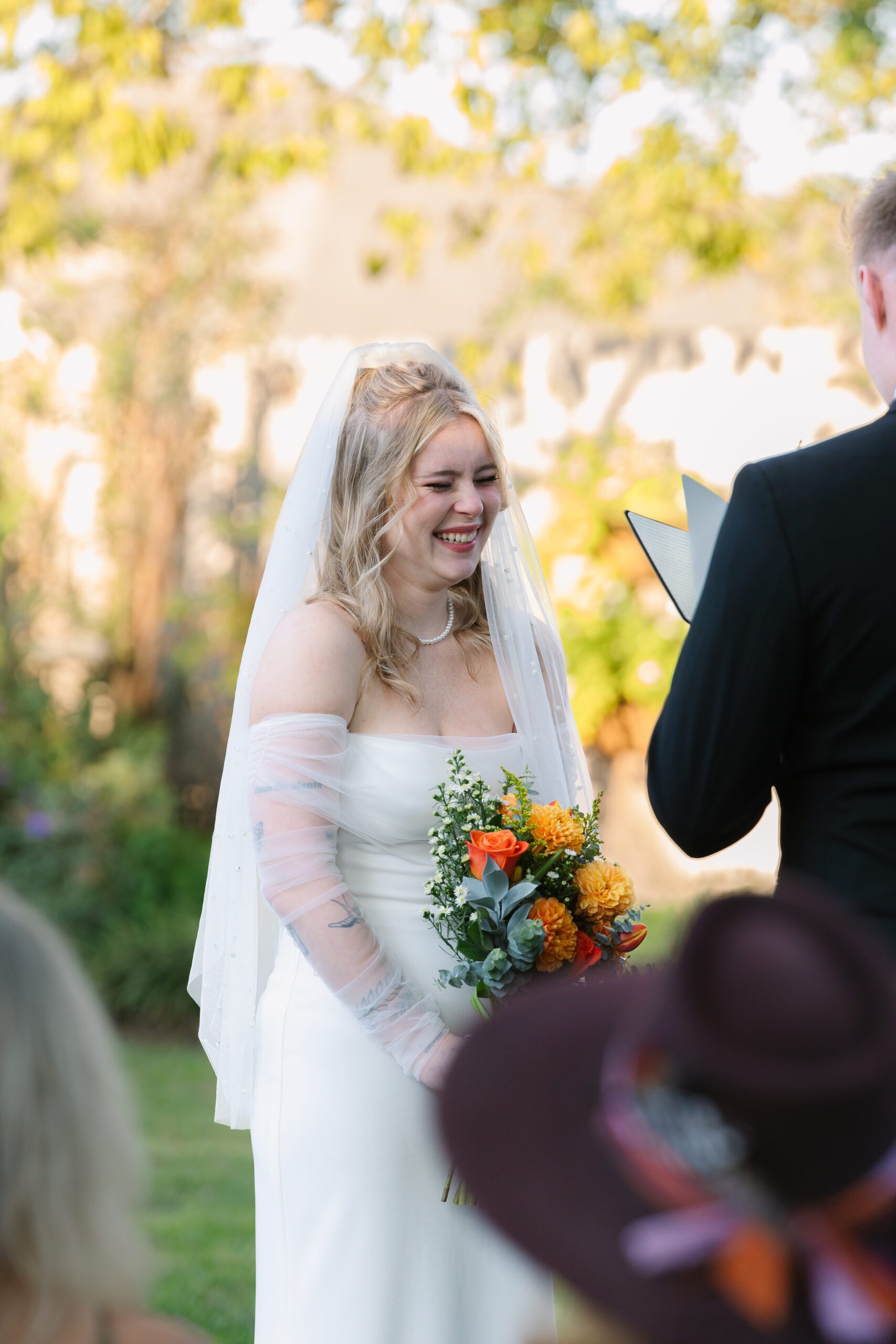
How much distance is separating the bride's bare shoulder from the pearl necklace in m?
0.23

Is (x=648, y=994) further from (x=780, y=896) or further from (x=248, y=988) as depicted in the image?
(x=248, y=988)

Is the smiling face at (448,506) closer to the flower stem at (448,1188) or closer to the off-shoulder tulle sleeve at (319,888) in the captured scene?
the off-shoulder tulle sleeve at (319,888)

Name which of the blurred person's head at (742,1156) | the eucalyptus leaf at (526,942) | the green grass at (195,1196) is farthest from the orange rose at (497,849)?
the green grass at (195,1196)

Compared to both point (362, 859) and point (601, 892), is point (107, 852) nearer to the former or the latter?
point (362, 859)

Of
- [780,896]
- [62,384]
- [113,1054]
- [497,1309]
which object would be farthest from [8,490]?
[780,896]

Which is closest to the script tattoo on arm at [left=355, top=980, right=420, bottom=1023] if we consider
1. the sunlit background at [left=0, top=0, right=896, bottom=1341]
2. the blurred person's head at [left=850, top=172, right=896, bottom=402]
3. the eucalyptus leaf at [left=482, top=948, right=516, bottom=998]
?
the eucalyptus leaf at [left=482, top=948, right=516, bottom=998]

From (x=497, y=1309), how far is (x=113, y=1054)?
1.49 m

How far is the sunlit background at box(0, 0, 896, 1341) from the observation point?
6.09 metres

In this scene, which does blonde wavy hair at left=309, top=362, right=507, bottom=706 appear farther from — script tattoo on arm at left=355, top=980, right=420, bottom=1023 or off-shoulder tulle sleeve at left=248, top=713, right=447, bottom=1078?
script tattoo on arm at left=355, top=980, right=420, bottom=1023

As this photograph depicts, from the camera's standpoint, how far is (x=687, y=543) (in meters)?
2.08

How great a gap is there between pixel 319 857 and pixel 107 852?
15.7ft

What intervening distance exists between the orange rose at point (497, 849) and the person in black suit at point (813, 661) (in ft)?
1.46

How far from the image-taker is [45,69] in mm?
5547

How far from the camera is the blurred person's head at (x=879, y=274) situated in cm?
170
